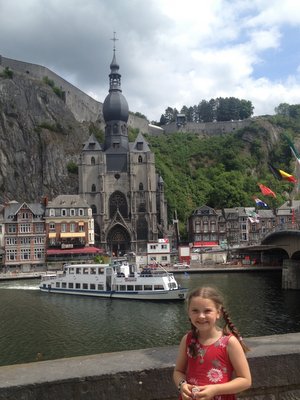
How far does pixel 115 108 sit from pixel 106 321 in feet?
224

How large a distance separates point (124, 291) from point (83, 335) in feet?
48.7

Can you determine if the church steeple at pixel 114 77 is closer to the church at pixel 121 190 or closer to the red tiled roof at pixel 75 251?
the church at pixel 121 190

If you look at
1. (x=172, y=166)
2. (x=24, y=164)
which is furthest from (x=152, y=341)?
(x=172, y=166)

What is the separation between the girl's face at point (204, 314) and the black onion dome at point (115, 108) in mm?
90405

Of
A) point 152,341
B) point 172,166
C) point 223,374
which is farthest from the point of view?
point 172,166

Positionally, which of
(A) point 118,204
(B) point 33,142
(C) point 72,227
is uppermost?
(B) point 33,142

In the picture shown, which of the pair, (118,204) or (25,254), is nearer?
(25,254)

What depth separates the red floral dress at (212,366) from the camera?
346 cm

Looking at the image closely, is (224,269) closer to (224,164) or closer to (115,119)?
(115,119)

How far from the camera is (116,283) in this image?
40.7 meters

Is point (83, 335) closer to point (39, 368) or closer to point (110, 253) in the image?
point (39, 368)

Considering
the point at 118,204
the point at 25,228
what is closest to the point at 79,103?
the point at 118,204

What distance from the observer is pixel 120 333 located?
2523 cm

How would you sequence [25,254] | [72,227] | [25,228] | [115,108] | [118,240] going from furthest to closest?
[115,108], [118,240], [72,227], [25,228], [25,254]
